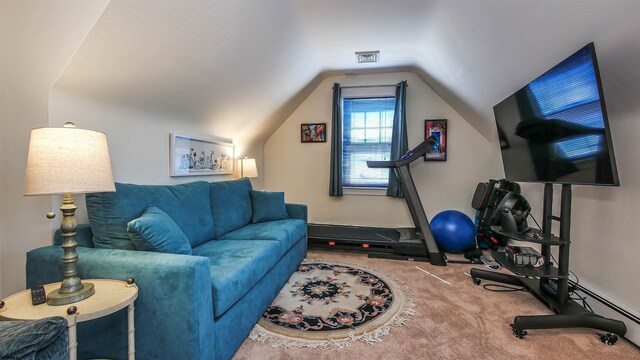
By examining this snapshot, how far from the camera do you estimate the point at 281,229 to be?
2.60 meters

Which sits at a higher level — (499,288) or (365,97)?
(365,97)

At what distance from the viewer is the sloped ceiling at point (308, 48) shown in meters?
1.63

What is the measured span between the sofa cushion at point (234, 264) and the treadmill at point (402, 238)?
137 cm

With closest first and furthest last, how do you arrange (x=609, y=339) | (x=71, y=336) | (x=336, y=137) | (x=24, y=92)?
(x=71, y=336), (x=24, y=92), (x=609, y=339), (x=336, y=137)

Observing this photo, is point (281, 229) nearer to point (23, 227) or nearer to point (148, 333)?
point (148, 333)

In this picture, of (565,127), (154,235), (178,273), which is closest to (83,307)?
(178,273)

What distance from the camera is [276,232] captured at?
2488 mm

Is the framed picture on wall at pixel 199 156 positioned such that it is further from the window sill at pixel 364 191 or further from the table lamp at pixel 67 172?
the window sill at pixel 364 191

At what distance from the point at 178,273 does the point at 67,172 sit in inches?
23.7

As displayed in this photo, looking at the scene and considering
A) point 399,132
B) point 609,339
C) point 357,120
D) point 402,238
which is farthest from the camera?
point 357,120

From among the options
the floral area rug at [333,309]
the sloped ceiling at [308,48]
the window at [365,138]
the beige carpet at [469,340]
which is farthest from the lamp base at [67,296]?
the window at [365,138]

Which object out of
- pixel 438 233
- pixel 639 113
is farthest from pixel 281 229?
pixel 639 113

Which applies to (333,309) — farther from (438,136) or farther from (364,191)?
(438,136)

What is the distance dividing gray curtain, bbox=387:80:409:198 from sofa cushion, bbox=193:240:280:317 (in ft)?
7.86
